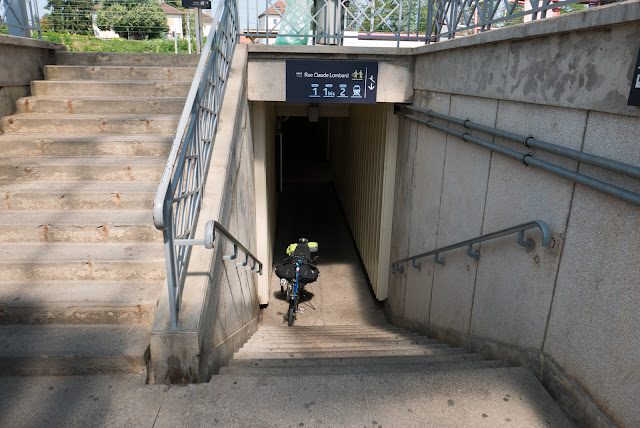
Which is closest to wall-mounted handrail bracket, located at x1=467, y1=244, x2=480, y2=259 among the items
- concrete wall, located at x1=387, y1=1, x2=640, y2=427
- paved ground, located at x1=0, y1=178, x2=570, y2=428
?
concrete wall, located at x1=387, y1=1, x2=640, y2=427

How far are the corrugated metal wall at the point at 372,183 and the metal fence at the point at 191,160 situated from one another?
2.82m

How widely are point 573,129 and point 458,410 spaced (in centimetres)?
169

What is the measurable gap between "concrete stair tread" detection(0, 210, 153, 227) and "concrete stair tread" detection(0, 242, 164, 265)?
177mm

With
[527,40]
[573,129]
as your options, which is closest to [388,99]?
[527,40]

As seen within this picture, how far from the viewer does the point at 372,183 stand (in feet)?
26.5

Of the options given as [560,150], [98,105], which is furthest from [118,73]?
[560,150]

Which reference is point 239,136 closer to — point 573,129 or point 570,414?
point 573,129

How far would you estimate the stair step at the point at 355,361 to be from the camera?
3648 mm

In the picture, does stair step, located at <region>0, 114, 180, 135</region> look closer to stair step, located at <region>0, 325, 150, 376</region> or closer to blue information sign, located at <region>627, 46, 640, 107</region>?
stair step, located at <region>0, 325, 150, 376</region>

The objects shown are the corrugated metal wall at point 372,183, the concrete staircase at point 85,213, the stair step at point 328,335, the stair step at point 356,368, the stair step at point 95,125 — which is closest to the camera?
the concrete staircase at point 85,213

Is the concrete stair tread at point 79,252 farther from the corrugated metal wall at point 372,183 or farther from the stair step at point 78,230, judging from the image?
the corrugated metal wall at point 372,183

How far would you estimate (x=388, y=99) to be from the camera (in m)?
5.91

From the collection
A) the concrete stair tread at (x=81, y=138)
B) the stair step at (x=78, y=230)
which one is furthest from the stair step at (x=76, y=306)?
the concrete stair tread at (x=81, y=138)

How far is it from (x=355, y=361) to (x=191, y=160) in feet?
6.76
